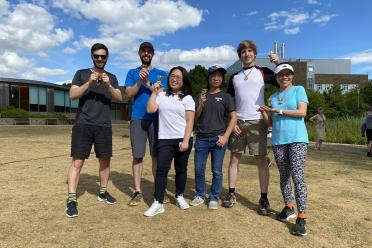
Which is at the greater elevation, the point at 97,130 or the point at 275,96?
the point at 275,96

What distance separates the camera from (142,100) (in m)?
4.81

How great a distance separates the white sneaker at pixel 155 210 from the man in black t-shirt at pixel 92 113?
2.92 feet

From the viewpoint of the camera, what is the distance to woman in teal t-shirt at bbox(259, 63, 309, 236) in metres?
3.92

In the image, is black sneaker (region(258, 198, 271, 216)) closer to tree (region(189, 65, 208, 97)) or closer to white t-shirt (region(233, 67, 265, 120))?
white t-shirt (region(233, 67, 265, 120))

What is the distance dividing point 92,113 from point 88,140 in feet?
1.13

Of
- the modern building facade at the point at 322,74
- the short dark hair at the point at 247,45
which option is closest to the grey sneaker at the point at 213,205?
the short dark hair at the point at 247,45

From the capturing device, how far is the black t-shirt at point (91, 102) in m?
4.56

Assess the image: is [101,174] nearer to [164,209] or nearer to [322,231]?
[164,209]

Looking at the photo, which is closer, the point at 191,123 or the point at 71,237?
the point at 71,237

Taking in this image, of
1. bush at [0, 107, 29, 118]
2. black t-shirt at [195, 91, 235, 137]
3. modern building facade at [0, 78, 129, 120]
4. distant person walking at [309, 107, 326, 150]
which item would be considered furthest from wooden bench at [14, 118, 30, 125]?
black t-shirt at [195, 91, 235, 137]

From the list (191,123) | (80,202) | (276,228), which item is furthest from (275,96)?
(80,202)

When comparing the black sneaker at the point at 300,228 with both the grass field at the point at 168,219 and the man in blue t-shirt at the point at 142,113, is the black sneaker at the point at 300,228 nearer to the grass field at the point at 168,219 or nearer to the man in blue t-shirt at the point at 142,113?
the grass field at the point at 168,219

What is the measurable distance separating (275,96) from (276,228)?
4.89 ft

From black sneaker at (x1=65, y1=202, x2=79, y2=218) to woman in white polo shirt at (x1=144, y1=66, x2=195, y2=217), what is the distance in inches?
36.9
